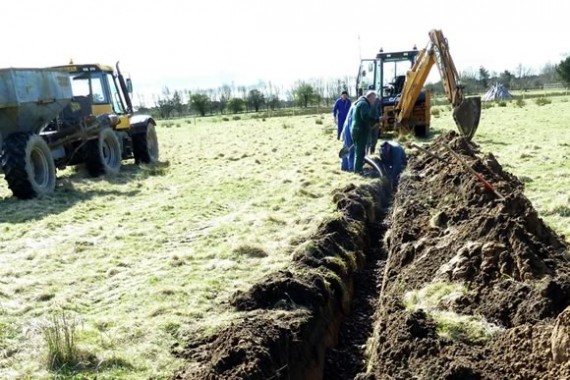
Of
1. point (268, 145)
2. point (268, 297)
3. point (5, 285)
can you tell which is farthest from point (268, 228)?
point (268, 145)

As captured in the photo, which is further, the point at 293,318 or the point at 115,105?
the point at 115,105

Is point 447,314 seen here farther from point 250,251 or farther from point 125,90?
point 125,90

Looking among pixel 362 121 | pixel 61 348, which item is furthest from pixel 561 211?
pixel 61 348

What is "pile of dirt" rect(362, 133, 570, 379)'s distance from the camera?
3.85m

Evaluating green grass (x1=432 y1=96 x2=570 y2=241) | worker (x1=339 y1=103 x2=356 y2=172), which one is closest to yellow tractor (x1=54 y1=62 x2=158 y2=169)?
worker (x1=339 y1=103 x2=356 y2=172)

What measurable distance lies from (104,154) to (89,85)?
6.08ft

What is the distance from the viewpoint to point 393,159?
11.8 m

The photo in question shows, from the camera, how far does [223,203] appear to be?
33.4 feet

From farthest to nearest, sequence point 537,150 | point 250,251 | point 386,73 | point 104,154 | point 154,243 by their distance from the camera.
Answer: point 386,73, point 537,150, point 104,154, point 154,243, point 250,251

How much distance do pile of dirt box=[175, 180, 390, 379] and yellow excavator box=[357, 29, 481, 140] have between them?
9.18m

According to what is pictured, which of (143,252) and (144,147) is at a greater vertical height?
(144,147)

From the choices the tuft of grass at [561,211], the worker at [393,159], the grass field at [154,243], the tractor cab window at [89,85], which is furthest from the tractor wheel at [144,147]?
the tuft of grass at [561,211]

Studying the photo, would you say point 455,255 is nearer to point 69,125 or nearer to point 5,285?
point 5,285

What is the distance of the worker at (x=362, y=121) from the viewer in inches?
447
